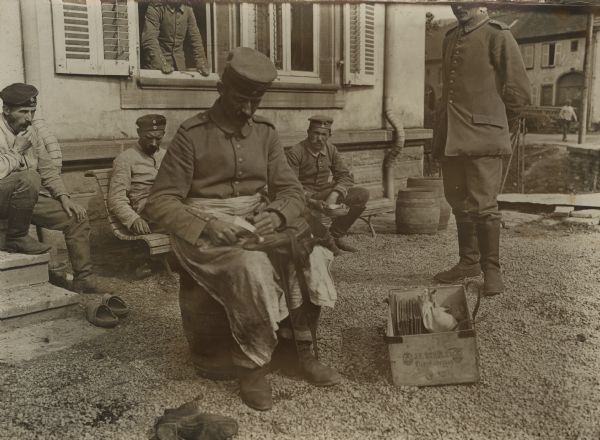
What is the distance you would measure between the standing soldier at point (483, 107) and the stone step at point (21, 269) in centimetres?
310

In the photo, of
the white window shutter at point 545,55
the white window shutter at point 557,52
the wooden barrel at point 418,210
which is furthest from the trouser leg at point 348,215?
the white window shutter at point 557,52

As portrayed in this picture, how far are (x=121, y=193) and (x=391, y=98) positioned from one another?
4370 mm

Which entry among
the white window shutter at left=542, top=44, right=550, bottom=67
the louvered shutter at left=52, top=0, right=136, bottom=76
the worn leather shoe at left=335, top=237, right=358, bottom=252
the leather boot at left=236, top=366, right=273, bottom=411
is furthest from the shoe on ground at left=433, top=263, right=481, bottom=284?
the white window shutter at left=542, top=44, right=550, bottom=67

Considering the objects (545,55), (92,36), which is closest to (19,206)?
(92,36)

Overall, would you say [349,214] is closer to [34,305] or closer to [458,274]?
[458,274]

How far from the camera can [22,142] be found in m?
4.39

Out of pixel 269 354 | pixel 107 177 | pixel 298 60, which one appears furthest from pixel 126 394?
pixel 298 60

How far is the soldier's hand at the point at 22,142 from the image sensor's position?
14.3 ft

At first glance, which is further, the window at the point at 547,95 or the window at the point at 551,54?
the window at the point at 547,95

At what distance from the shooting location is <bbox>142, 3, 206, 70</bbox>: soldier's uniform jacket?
575cm

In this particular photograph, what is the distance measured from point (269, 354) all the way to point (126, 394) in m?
0.77

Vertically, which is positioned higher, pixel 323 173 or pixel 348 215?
pixel 323 173

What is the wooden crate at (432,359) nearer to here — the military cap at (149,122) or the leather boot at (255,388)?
the leather boot at (255,388)

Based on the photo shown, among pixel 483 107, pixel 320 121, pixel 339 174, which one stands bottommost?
pixel 339 174
